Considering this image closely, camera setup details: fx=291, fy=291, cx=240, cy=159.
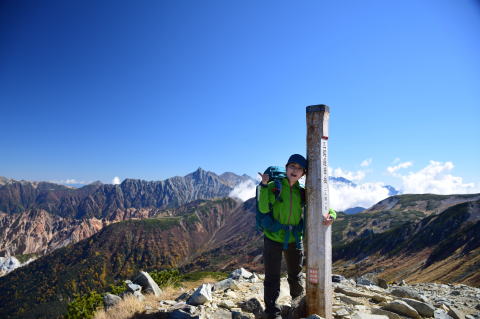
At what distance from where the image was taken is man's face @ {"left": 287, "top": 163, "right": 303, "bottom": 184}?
6938mm

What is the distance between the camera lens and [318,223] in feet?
22.3

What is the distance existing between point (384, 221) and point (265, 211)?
17441 cm

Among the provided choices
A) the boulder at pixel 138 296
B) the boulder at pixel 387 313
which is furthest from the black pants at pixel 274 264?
the boulder at pixel 138 296

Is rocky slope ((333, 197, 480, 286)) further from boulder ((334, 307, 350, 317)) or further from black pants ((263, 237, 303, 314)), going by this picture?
black pants ((263, 237, 303, 314))

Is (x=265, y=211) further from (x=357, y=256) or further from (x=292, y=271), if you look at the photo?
(x=357, y=256)

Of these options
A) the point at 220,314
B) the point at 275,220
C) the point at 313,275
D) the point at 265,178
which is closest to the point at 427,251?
the point at 220,314

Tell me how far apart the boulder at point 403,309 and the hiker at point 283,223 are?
3.42 metres

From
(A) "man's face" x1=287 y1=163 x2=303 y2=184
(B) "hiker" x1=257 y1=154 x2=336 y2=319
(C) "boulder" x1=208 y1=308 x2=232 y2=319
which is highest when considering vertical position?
(A) "man's face" x1=287 y1=163 x2=303 y2=184

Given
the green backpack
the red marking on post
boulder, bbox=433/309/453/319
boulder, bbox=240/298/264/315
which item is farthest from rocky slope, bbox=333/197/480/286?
the green backpack

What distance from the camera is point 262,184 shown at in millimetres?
6469

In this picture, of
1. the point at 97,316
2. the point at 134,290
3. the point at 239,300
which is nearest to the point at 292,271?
the point at 239,300

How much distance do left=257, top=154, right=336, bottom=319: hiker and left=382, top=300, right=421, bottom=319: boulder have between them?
342 cm

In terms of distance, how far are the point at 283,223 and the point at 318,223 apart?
0.81 meters

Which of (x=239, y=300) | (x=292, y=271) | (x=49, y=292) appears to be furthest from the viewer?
(x=49, y=292)
